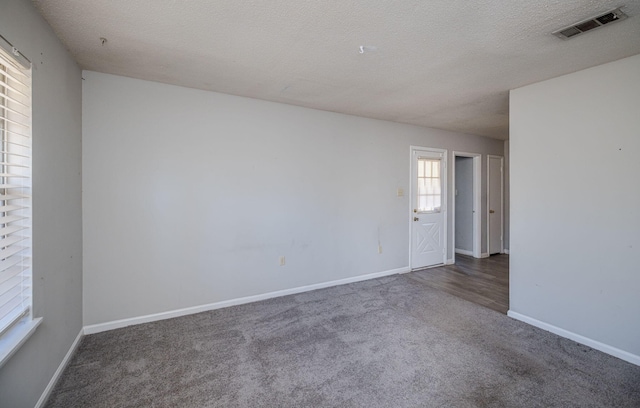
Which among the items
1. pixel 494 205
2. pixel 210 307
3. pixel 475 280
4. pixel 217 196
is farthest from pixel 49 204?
pixel 494 205

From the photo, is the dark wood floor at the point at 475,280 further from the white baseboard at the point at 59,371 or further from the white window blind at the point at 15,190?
the white window blind at the point at 15,190

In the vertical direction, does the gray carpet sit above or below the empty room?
below

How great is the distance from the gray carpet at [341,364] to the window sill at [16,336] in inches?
24.0

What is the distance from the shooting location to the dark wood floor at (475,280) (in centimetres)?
368

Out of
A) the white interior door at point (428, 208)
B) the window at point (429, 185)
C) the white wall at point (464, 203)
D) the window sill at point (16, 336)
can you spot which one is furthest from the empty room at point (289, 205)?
the white wall at point (464, 203)

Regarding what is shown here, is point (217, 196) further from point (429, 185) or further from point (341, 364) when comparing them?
point (429, 185)

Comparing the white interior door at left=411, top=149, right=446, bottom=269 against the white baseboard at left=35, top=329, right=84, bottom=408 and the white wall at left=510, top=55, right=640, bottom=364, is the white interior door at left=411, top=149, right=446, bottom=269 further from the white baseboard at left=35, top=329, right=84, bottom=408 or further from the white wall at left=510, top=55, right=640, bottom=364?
the white baseboard at left=35, top=329, right=84, bottom=408

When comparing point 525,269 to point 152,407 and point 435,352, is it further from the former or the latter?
point 152,407

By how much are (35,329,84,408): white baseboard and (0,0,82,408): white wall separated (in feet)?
0.16

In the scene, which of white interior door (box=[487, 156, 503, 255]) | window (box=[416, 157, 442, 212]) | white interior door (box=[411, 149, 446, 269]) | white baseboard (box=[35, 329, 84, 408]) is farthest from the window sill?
white interior door (box=[487, 156, 503, 255])

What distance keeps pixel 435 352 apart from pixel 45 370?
2.92 meters

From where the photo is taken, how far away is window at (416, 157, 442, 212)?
5.01m

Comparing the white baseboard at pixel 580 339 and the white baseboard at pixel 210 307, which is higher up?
the white baseboard at pixel 210 307

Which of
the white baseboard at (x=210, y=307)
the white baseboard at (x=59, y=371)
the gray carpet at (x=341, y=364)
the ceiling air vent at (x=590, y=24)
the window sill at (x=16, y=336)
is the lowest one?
the gray carpet at (x=341, y=364)
